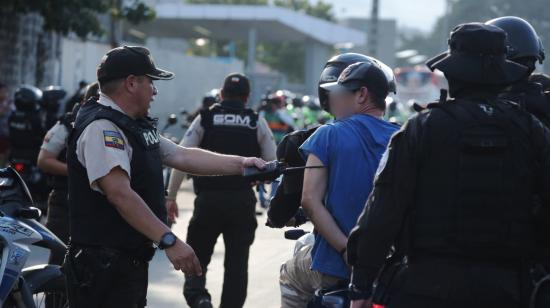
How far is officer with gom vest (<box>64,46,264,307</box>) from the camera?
15.6ft

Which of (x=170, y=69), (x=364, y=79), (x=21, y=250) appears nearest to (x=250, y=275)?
(x=21, y=250)

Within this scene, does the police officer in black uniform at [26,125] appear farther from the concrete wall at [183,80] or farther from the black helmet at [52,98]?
the concrete wall at [183,80]

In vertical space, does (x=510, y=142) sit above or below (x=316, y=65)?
above

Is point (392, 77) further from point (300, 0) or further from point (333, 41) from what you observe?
point (300, 0)

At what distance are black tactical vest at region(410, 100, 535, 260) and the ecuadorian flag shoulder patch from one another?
1.54 metres

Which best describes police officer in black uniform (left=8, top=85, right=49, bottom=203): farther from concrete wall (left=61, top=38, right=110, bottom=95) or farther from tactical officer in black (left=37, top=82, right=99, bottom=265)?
concrete wall (left=61, top=38, right=110, bottom=95)

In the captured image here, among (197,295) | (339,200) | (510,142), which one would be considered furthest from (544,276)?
(197,295)

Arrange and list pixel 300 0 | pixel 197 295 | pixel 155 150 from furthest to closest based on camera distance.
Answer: pixel 300 0 → pixel 197 295 → pixel 155 150

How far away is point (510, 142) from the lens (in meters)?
3.79

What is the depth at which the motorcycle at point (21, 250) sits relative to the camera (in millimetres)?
5770

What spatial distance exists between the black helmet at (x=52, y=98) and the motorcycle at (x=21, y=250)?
5.79 m

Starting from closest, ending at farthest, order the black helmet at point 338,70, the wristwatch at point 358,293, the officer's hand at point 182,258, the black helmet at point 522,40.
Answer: the wristwatch at point 358,293
the officer's hand at point 182,258
the black helmet at point 338,70
the black helmet at point 522,40

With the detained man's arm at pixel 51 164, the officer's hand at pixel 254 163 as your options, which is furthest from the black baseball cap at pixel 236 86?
the officer's hand at pixel 254 163

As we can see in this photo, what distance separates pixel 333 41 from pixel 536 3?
13.9 meters
